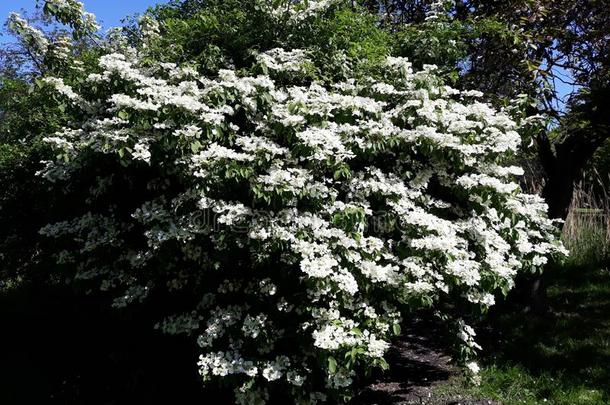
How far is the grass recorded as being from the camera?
431 centimetres

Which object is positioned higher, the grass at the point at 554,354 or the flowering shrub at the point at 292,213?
the flowering shrub at the point at 292,213

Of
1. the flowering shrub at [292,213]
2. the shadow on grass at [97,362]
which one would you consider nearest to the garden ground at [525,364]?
the flowering shrub at [292,213]

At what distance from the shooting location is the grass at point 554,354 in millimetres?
4312

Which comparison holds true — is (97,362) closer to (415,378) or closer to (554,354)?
(415,378)

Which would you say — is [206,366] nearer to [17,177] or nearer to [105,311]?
[105,311]

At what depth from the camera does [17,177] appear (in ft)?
19.6

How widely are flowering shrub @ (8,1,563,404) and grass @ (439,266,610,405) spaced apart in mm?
877

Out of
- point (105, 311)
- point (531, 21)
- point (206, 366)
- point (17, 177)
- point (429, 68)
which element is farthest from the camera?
point (17, 177)

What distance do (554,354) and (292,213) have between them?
313 centimetres

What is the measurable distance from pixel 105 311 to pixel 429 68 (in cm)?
339

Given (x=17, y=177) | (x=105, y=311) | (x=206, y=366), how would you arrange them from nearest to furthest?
(x=206, y=366) → (x=105, y=311) → (x=17, y=177)

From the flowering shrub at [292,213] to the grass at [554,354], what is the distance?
88cm

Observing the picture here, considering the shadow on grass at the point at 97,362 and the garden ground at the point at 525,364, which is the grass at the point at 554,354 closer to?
the garden ground at the point at 525,364

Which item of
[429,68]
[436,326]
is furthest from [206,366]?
[436,326]
